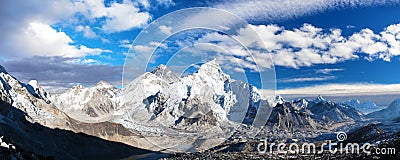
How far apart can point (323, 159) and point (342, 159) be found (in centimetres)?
1042

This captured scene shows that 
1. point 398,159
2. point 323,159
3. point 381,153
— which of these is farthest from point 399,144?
point 323,159

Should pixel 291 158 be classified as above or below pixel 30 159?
above

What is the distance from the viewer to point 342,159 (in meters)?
76.4

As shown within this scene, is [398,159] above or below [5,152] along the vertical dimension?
above

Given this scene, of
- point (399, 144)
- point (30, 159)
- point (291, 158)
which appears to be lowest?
point (30, 159)

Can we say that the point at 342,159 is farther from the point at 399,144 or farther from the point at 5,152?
the point at 5,152

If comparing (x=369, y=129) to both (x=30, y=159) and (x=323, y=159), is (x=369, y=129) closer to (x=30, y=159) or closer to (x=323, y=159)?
(x=323, y=159)

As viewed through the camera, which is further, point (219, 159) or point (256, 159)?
point (219, 159)

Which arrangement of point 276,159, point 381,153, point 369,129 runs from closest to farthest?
point 381,153
point 276,159
point 369,129

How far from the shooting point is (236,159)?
120 m

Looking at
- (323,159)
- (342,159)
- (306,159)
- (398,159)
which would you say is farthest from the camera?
(306,159)

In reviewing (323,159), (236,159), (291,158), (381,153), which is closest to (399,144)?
(381,153)

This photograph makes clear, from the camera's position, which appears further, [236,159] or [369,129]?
[369,129]

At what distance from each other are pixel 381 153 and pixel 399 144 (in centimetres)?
501
